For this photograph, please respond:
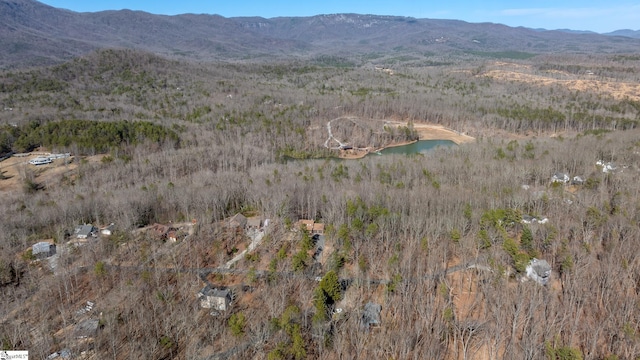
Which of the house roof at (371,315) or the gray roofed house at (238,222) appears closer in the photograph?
the house roof at (371,315)

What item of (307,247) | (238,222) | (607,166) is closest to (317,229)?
(307,247)

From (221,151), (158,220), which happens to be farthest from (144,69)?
(158,220)

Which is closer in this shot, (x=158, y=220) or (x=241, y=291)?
(x=241, y=291)

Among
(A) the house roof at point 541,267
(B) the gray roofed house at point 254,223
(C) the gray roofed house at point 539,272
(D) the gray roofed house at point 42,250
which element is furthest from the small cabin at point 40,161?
(A) the house roof at point 541,267

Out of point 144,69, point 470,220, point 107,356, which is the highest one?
point 144,69

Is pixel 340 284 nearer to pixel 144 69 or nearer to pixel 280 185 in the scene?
pixel 280 185

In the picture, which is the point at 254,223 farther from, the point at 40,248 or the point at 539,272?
the point at 539,272

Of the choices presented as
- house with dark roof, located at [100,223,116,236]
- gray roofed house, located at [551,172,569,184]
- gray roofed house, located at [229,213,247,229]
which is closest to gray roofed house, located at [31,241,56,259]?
house with dark roof, located at [100,223,116,236]

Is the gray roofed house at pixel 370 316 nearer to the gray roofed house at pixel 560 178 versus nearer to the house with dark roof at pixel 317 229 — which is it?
the house with dark roof at pixel 317 229
